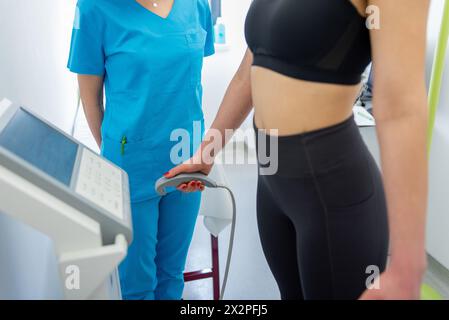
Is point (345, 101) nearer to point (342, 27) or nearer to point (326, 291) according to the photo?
point (342, 27)

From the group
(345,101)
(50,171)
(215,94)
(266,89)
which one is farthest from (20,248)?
(215,94)

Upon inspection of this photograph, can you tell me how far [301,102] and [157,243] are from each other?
902mm

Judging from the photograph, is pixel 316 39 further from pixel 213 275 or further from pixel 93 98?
pixel 213 275

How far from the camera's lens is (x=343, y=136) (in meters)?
0.81

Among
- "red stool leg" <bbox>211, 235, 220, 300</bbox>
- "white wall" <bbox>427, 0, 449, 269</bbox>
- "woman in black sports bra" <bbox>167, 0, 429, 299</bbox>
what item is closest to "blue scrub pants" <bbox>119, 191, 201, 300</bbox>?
"red stool leg" <bbox>211, 235, 220, 300</bbox>

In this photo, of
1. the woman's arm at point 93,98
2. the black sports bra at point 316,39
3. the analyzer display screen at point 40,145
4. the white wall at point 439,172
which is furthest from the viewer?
the white wall at point 439,172

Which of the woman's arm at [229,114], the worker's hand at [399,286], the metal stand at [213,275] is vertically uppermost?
the woman's arm at [229,114]

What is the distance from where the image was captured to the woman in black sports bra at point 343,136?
60 cm

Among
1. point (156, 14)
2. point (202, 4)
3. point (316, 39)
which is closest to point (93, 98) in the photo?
point (156, 14)

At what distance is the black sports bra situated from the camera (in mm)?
710

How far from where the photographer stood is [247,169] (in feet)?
10.4

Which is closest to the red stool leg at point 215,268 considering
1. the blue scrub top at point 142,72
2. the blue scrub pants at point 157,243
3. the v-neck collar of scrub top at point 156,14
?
the blue scrub pants at point 157,243

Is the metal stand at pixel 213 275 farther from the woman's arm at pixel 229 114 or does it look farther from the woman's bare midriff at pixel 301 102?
the woman's bare midriff at pixel 301 102
